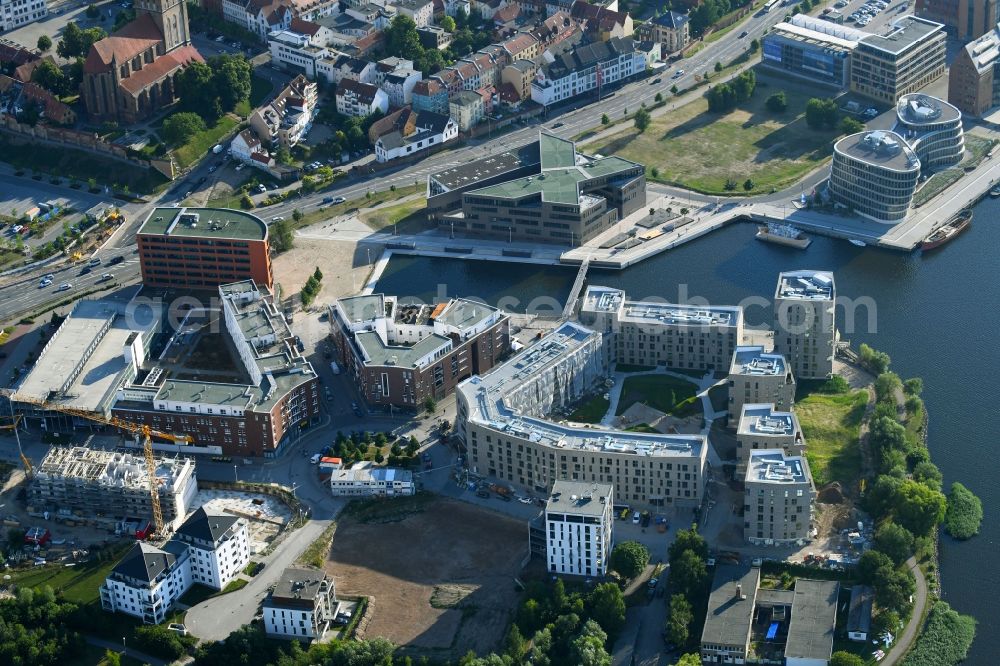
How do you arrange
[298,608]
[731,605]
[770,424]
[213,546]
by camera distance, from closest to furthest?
[298,608], [731,605], [213,546], [770,424]

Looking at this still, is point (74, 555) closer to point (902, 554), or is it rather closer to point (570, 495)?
point (570, 495)

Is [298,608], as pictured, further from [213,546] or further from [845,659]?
[845,659]

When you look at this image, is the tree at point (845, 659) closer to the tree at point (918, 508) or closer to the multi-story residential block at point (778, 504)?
the multi-story residential block at point (778, 504)

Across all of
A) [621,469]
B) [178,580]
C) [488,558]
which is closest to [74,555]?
[178,580]

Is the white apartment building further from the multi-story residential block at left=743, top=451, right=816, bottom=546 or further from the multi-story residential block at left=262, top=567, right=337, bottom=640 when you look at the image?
the multi-story residential block at left=743, top=451, right=816, bottom=546

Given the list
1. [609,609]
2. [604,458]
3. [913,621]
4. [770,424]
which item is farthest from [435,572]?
[913,621]

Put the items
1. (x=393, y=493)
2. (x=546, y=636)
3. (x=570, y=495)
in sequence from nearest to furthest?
(x=546, y=636)
(x=570, y=495)
(x=393, y=493)
